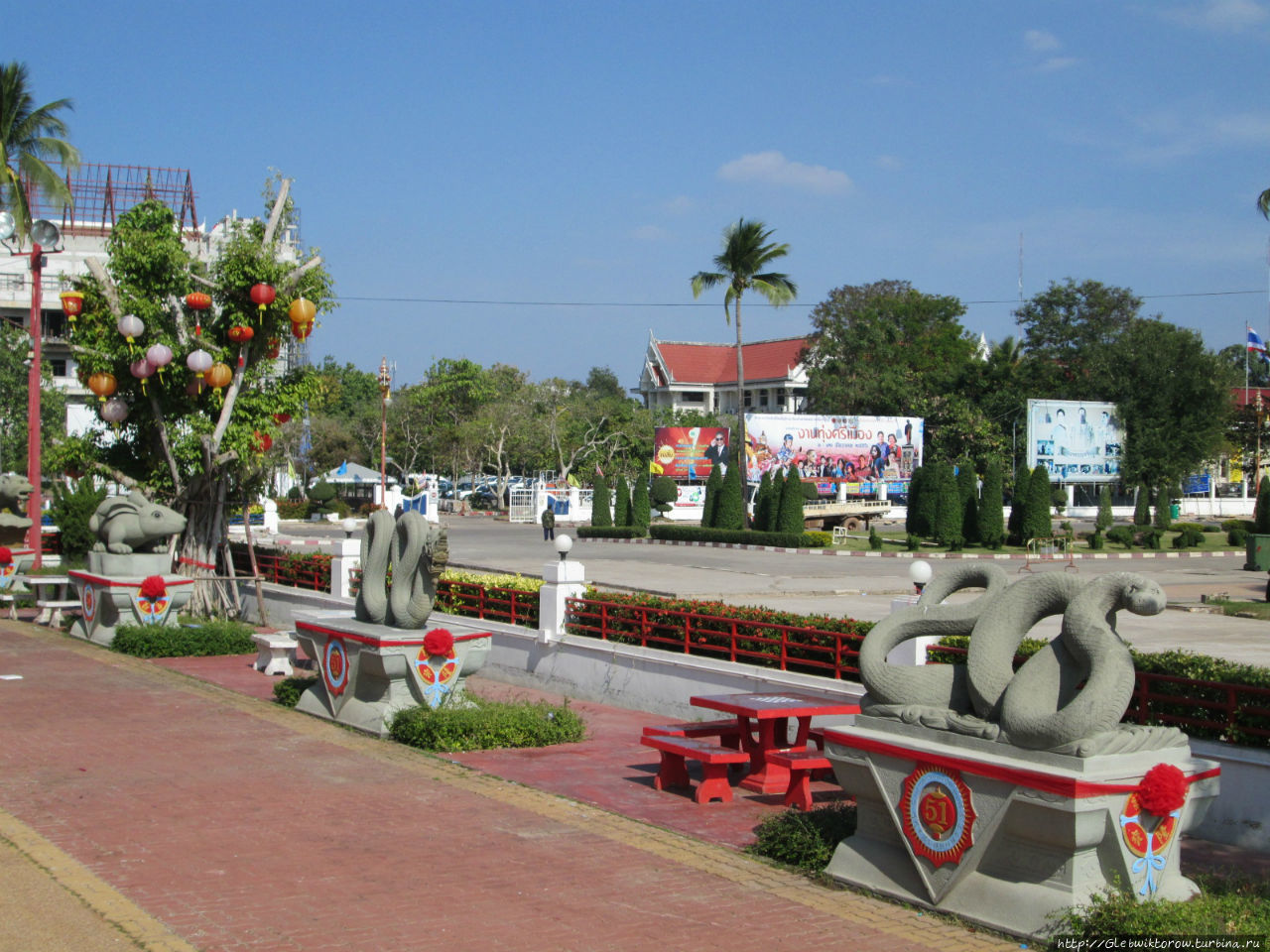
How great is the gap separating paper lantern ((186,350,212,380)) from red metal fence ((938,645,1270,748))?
545 inches

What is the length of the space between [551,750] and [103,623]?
1008 cm

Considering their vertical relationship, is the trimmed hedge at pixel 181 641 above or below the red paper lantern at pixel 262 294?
below

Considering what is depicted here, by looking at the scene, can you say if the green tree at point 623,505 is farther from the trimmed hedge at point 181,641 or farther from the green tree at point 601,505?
the trimmed hedge at point 181,641

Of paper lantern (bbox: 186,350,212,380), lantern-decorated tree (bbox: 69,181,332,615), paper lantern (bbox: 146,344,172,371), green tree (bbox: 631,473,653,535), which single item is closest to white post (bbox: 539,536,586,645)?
lantern-decorated tree (bbox: 69,181,332,615)

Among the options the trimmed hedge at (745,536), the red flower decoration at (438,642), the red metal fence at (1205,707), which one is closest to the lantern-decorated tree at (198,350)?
the red flower decoration at (438,642)

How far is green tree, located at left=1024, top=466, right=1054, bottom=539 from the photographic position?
39031 mm

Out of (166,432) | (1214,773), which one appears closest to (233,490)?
(166,432)

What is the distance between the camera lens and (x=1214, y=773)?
625 centimetres

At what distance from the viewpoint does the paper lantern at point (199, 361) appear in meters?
17.8

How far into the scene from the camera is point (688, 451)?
5344 centimetres

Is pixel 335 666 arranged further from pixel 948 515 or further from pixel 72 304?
pixel 948 515

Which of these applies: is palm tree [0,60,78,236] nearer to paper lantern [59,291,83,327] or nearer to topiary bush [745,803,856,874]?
paper lantern [59,291,83,327]

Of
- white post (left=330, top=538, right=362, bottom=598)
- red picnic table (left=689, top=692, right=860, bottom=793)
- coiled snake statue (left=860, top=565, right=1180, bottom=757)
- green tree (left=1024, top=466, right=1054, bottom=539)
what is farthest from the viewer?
green tree (left=1024, top=466, right=1054, bottom=539)

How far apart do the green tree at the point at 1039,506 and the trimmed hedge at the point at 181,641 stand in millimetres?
28612
